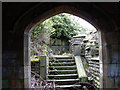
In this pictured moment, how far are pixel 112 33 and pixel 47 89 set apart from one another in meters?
2.65

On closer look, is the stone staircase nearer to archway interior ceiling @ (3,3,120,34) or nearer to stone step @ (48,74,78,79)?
stone step @ (48,74,78,79)

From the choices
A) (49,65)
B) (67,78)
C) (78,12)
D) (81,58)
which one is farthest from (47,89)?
(78,12)

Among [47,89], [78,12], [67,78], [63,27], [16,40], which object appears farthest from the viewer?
[63,27]

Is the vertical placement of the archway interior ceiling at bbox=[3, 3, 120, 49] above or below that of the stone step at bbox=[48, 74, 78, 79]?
above

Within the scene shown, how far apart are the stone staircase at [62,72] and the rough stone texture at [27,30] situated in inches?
93.9

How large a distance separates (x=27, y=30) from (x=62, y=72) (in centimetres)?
317

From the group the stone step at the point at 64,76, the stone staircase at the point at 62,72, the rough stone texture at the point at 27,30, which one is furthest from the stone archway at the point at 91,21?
the stone step at the point at 64,76

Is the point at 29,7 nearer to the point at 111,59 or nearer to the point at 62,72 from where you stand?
the point at 111,59

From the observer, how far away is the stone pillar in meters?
2.58

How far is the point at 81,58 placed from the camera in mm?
6262

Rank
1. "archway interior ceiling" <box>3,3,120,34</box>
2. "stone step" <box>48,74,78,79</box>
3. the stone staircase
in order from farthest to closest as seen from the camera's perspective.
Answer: "stone step" <box>48,74,78,79</box> < the stone staircase < "archway interior ceiling" <box>3,3,120,34</box>

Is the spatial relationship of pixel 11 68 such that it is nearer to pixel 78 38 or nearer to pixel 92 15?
pixel 92 15

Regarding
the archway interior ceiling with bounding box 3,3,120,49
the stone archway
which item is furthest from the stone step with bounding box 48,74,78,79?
the archway interior ceiling with bounding box 3,3,120,49

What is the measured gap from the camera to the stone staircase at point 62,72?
16.7 ft
